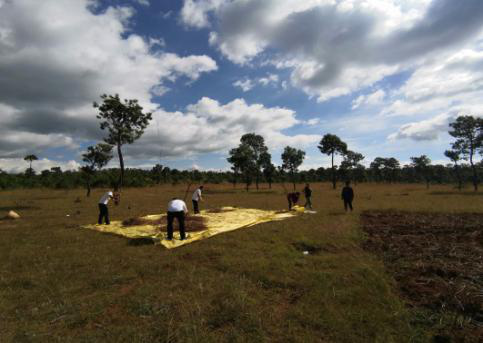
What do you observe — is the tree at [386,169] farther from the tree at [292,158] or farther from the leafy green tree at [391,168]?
the tree at [292,158]

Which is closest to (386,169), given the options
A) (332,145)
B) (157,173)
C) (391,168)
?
(391,168)

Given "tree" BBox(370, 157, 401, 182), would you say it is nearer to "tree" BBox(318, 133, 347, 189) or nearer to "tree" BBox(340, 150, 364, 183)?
"tree" BBox(340, 150, 364, 183)

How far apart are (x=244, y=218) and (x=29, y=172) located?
8564 cm

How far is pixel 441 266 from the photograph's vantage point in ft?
20.7

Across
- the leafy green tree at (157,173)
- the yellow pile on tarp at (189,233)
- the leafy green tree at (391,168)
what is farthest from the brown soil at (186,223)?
the leafy green tree at (391,168)

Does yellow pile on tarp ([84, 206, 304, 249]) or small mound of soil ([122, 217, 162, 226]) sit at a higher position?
small mound of soil ([122, 217, 162, 226])

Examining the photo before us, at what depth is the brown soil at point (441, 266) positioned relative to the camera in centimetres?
432

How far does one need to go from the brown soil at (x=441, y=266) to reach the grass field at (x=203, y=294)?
1.43 feet

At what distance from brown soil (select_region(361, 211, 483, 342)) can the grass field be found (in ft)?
1.43

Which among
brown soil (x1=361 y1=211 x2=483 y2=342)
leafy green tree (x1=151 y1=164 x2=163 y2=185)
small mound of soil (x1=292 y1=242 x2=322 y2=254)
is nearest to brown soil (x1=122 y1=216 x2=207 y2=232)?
small mound of soil (x1=292 y1=242 x2=322 y2=254)

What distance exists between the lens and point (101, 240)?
9.64 meters

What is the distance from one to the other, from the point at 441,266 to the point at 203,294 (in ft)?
20.3

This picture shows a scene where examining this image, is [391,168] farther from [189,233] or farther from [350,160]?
[189,233]

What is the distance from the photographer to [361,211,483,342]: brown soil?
4324 mm
